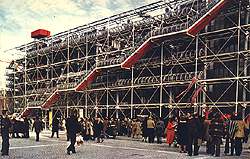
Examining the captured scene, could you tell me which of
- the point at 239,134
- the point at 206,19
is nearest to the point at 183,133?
the point at 239,134

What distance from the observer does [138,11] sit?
26438 mm

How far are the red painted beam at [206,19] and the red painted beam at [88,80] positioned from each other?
9.30m

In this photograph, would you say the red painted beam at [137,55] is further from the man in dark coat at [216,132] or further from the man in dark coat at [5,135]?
the man in dark coat at [5,135]

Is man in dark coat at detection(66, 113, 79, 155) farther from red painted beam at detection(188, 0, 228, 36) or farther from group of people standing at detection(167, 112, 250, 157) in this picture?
red painted beam at detection(188, 0, 228, 36)

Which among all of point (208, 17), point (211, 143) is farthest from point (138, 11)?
point (211, 143)

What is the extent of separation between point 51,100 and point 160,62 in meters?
11.8

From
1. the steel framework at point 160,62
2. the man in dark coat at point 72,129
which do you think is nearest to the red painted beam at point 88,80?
the steel framework at point 160,62

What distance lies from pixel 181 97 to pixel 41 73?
21.1 m

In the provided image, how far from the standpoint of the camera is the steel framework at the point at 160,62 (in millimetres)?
21250

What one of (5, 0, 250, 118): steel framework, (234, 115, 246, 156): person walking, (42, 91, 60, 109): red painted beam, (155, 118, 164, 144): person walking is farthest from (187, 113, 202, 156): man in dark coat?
(42, 91, 60, 109): red painted beam

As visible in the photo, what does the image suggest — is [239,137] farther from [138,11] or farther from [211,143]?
[138,11]

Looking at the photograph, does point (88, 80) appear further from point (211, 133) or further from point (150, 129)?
point (211, 133)

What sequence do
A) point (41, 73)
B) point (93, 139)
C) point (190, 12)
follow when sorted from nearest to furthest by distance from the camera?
point (93, 139) < point (190, 12) < point (41, 73)

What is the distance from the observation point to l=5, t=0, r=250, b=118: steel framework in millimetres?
21250
